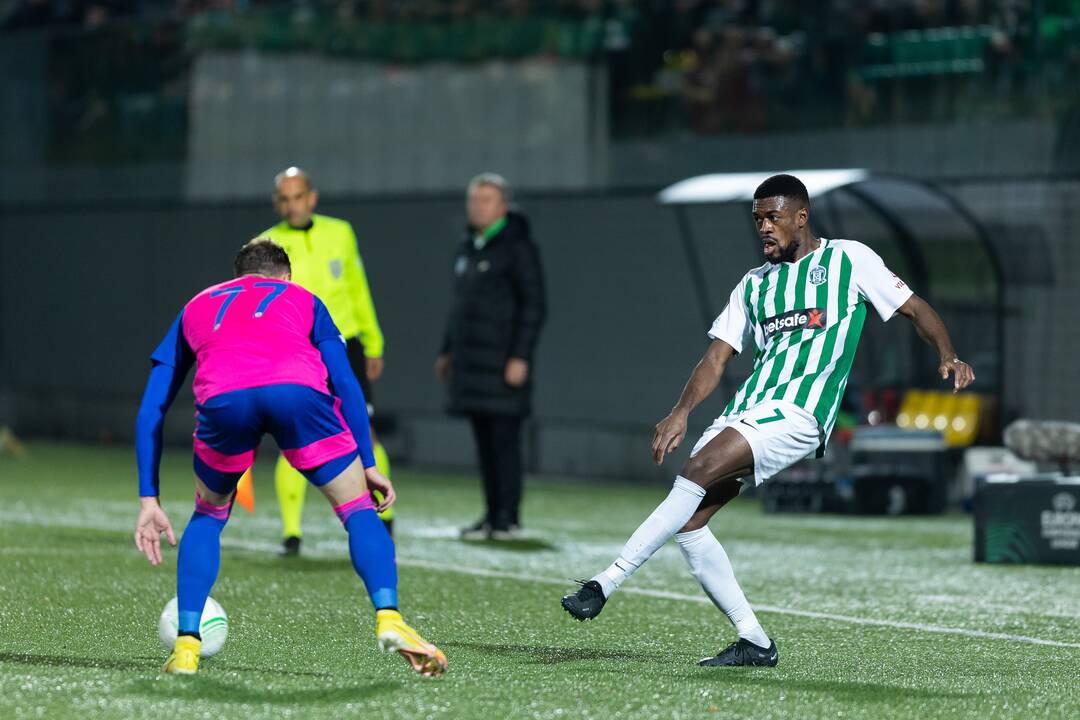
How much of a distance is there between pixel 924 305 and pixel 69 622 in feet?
11.5

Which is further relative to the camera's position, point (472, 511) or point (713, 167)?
point (713, 167)

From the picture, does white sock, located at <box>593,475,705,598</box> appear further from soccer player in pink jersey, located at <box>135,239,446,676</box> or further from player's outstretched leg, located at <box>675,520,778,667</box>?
soccer player in pink jersey, located at <box>135,239,446,676</box>

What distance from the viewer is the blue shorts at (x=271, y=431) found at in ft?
19.8

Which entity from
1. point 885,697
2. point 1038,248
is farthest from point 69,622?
point 1038,248

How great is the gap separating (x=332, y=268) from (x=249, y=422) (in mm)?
4070

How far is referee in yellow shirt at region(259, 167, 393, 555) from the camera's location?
10.0 meters

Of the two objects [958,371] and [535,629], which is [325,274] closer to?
[535,629]

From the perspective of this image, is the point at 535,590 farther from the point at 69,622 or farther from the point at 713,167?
the point at 713,167

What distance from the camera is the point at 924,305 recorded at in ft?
22.0

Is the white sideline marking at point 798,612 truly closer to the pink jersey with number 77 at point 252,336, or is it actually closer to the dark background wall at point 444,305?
the pink jersey with number 77 at point 252,336

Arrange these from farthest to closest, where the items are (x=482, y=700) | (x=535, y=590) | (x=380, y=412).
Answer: (x=380, y=412)
(x=535, y=590)
(x=482, y=700)

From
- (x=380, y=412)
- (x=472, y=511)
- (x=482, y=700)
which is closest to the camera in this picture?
(x=482, y=700)

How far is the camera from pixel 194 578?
6.09 metres

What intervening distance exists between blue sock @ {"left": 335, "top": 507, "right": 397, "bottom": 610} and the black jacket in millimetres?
5486
